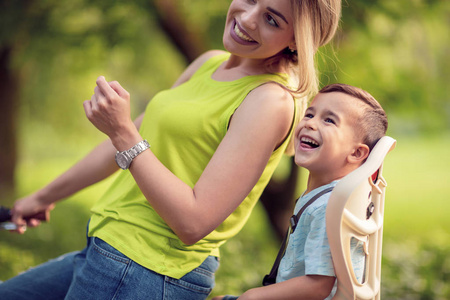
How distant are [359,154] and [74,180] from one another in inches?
46.7

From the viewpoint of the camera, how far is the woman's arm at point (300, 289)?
1358mm

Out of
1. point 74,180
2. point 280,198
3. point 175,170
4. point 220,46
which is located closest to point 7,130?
point 220,46

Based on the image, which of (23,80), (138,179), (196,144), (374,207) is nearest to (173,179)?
(138,179)

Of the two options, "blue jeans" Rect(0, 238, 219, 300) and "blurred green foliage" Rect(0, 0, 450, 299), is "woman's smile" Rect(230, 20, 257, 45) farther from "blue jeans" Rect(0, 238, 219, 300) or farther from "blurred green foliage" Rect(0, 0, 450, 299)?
"blurred green foliage" Rect(0, 0, 450, 299)

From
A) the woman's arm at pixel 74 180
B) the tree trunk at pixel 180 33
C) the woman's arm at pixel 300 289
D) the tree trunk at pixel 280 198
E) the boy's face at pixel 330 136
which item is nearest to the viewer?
the woman's arm at pixel 300 289

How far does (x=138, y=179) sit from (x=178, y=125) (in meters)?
0.26

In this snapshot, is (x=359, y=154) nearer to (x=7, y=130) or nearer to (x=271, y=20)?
(x=271, y=20)

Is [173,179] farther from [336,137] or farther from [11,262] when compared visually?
[11,262]

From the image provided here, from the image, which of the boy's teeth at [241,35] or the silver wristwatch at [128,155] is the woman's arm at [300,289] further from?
the boy's teeth at [241,35]

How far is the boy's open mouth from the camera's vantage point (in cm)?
149

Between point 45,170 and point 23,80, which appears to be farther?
point 45,170

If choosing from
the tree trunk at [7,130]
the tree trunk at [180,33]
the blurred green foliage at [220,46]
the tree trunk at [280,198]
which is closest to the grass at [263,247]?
the blurred green foliage at [220,46]

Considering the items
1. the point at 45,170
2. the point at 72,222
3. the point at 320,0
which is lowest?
the point at 45,170

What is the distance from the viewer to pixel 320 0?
62.0 inches
